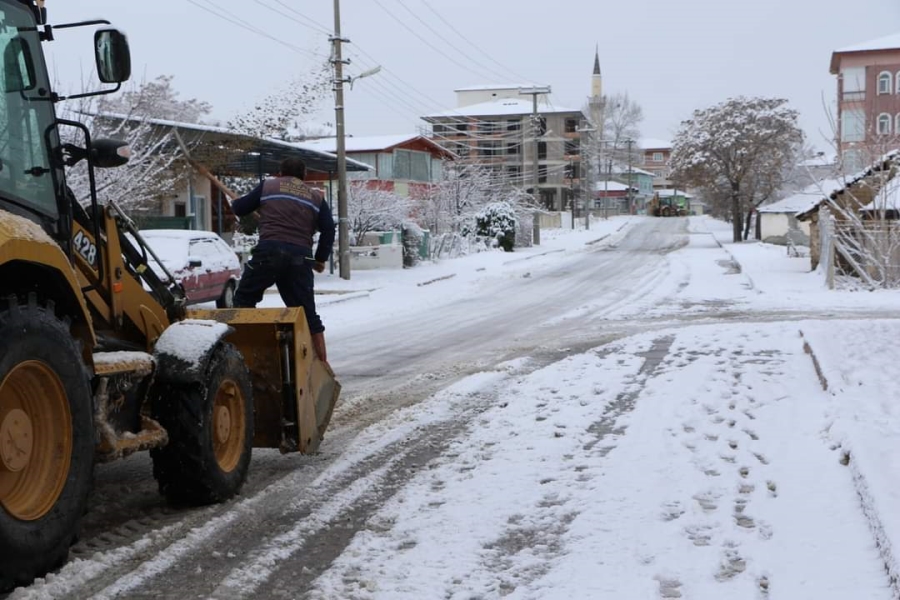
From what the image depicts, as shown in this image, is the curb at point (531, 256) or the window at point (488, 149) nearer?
the curb at point (531, 256)

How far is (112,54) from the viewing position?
4480 mm

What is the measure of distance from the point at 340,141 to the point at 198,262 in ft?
30.3

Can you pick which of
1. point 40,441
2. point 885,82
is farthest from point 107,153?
point 885,82

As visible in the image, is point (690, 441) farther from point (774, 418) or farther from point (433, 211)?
point (433, 211)

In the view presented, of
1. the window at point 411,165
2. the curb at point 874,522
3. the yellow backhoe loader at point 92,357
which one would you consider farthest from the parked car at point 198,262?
the window at point 411,165

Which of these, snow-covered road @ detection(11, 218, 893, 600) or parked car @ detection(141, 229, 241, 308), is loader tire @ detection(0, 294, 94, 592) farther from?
parked car @ detection(141, 229, 241, 308)

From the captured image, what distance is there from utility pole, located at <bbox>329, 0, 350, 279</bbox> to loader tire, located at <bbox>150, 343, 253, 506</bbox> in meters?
19.0

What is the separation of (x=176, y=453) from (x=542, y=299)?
51.2ft

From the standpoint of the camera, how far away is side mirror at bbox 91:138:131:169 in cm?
450

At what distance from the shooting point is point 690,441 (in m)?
6.57

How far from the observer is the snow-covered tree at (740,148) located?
49.6m

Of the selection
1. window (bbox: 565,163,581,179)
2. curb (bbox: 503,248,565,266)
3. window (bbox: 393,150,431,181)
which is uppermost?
window (bbox: 565,163,581,179)

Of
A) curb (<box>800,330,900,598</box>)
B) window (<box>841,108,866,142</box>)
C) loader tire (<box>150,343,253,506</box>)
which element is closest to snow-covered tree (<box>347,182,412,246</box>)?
window (<box>841,108,866,142</box>)

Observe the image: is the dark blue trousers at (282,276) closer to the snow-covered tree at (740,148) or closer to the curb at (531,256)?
the curb at (531,256)
